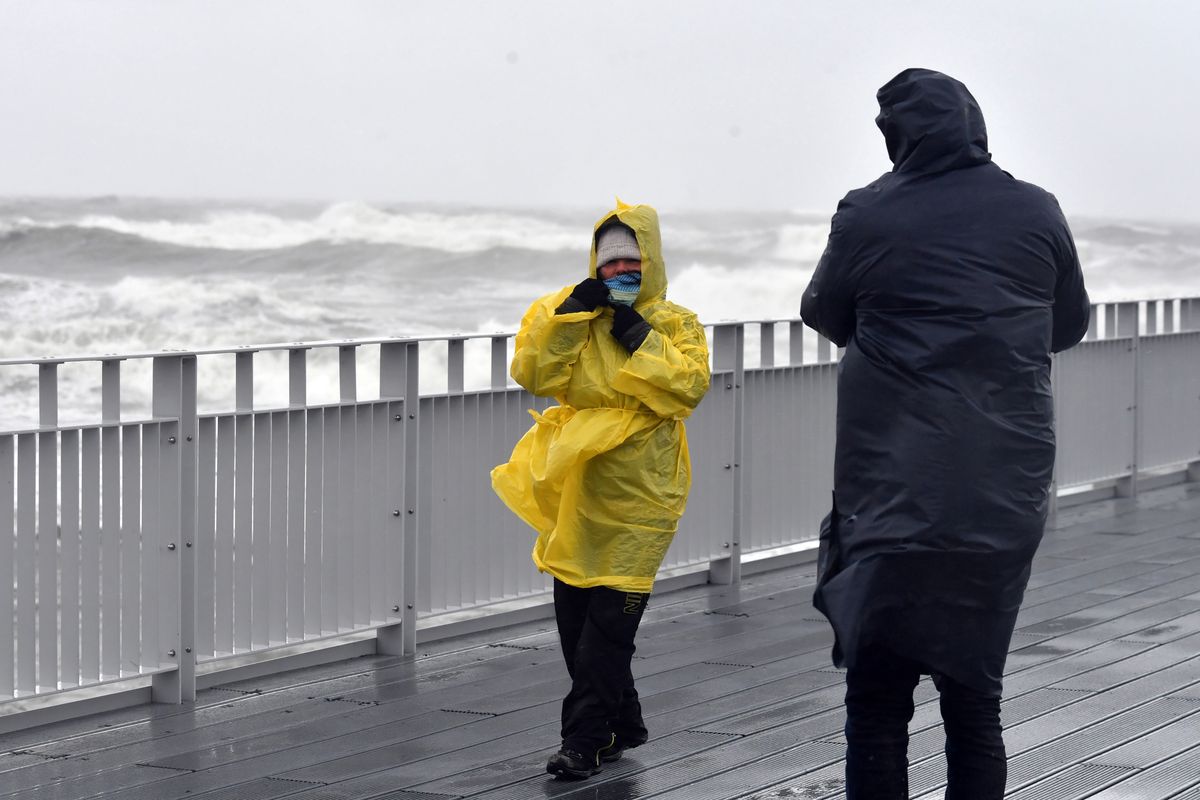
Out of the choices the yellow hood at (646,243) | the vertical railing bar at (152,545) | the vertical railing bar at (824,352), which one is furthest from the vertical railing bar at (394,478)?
the vertical railing bar at (824,352)

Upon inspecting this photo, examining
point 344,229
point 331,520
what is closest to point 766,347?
point 331,520

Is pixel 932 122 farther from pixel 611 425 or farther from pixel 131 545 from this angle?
pixel 131 545

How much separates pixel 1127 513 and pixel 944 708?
285 inches

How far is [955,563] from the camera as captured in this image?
10.5ft

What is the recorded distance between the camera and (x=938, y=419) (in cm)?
321

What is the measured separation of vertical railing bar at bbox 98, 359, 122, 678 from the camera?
5246 mm

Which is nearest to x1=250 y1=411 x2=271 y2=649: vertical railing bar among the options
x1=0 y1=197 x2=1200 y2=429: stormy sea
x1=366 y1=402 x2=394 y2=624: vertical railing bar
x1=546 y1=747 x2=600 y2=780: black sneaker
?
x1=366 y1=402 x2=394 y2=624: vertical railing bar

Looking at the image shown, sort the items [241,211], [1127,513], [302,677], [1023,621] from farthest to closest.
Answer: [241,211]
[1127,513]
[1023,621]
[302,677]

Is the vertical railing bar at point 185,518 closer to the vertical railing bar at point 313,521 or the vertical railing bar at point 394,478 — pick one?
the vertical railing bar at point 313,521

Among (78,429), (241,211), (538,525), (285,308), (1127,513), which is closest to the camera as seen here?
(538,525)

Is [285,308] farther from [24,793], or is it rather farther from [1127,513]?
[24,793]

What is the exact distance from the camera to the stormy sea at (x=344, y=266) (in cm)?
4075

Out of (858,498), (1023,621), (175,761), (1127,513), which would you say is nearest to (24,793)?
(175,761)

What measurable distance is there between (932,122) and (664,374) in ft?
4.52
